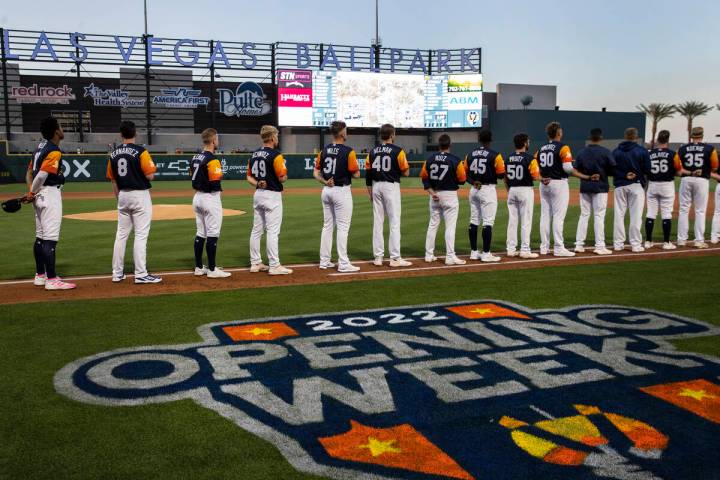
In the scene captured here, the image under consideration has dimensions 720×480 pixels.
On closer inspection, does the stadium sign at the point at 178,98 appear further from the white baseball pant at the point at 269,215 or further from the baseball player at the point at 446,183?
the white baseball pant at the point at 269,215

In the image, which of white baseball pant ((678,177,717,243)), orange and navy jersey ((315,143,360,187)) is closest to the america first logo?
orange and navy jersey ((315,143,360,187))

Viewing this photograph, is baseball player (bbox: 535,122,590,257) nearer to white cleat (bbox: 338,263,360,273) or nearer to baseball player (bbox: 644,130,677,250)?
baseball player (bbox: 644,130,677,250)

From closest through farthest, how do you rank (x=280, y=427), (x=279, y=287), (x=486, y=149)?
1. (x=280, y=427)
2. (x=279, y=287)
3. (x=486, y=149)

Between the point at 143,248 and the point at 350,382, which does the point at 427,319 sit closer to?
the point at 350,382

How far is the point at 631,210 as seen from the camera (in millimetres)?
11664

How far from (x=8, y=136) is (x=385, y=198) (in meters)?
39.6

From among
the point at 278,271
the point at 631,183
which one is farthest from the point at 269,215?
the point at 631,183

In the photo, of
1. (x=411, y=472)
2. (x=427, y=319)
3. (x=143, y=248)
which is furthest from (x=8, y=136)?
(x=411, y=472)

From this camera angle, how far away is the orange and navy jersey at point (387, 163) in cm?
971

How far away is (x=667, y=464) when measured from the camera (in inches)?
139

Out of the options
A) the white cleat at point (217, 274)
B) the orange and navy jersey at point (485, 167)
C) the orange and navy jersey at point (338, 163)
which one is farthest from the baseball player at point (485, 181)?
the white cleat at point (217, 274)

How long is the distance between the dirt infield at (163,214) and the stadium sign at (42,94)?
27324 millimetres

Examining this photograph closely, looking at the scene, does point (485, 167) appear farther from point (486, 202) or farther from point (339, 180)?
point (339, 180)

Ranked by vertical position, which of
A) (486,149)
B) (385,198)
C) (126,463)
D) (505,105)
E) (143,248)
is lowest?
(126,463)
